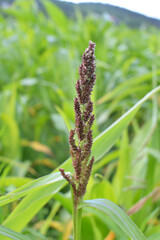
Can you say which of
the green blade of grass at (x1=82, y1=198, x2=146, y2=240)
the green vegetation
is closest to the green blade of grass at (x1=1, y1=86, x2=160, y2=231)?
the green vegetation

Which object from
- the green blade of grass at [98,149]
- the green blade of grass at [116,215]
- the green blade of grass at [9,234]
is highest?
the green blade of grass at [98,149]

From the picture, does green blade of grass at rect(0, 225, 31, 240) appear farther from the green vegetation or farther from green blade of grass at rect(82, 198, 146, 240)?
green blade of grass at rect(82, 198, 146, 240)

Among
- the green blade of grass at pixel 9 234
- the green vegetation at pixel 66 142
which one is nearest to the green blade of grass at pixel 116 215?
the green vegetation at pixel 66 142

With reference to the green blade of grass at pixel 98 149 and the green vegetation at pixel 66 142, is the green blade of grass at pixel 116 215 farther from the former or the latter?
the green blade of grass at pixel 98 149

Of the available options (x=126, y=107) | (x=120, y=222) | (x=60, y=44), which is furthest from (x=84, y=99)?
(x=60, y=44)

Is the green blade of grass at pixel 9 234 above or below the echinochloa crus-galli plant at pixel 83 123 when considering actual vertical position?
below

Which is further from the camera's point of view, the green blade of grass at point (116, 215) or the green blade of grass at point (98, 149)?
the green blade of grass at point (98, 149)

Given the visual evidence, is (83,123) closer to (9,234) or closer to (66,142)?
(9,234)
